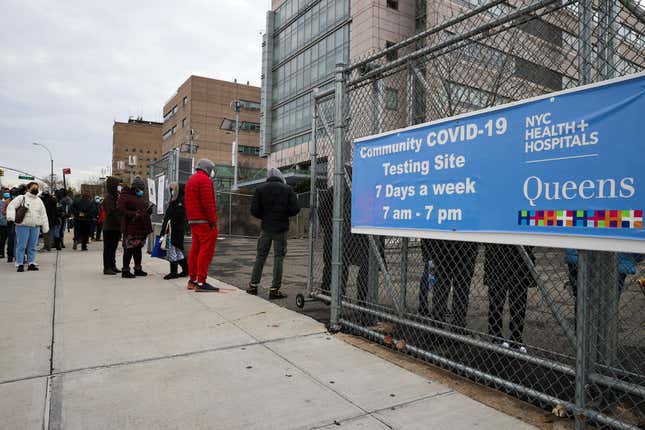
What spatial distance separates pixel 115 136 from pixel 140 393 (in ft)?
478

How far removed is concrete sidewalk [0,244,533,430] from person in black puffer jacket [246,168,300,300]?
2.54 feet

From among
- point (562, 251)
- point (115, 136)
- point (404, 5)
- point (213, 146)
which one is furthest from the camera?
point (115, 136)

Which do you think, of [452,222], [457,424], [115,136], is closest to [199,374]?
[457,424]

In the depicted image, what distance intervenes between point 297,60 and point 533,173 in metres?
42.4

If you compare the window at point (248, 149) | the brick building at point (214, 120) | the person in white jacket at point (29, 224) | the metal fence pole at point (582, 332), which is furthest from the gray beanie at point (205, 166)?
the window at point (248, 149)

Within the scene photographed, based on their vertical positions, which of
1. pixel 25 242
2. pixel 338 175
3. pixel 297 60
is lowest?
pixel 25 242

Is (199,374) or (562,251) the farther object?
(562,251)

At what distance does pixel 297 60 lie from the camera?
42281mm

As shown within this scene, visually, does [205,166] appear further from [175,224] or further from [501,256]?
[501,256]

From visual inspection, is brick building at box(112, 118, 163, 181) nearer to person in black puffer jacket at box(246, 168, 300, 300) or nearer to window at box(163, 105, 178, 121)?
window at box(163, 105, 178, 121)

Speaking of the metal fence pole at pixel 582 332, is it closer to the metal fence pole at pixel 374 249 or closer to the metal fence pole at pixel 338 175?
the metal fence pole at pixel 374 249

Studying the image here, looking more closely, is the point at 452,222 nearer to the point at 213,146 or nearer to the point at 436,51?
the point at 436,51

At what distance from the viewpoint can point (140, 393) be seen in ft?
9.70

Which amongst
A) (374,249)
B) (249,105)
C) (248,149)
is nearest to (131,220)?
(374,249)
